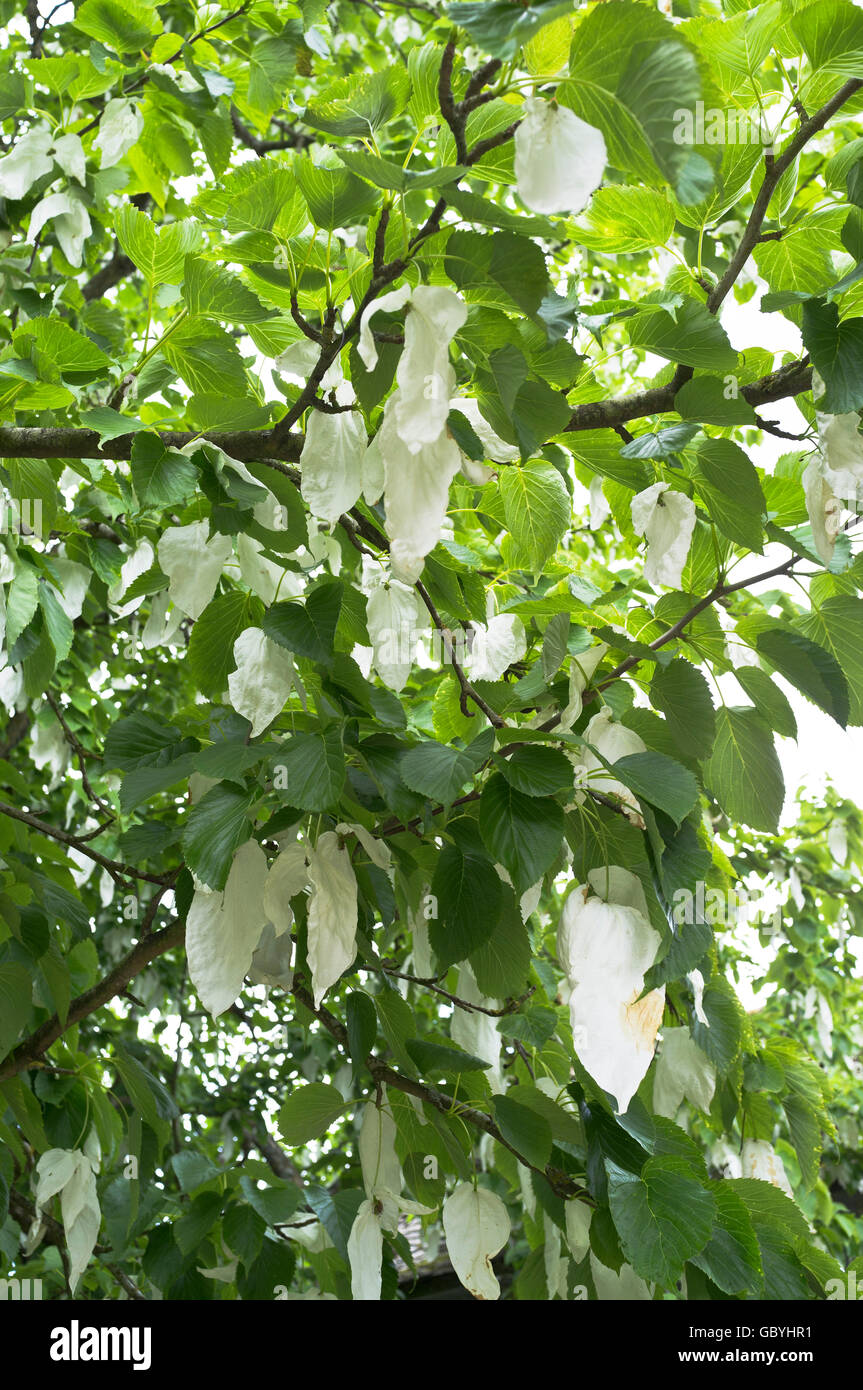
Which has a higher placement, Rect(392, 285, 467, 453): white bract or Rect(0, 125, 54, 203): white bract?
Rect(0, 125, 54, 203): white bract

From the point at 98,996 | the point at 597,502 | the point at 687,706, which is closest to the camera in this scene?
the point at 687,706

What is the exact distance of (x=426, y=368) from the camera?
0.50 metres

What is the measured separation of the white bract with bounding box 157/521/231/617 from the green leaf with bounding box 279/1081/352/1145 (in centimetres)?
39

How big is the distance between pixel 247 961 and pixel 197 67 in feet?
3.35

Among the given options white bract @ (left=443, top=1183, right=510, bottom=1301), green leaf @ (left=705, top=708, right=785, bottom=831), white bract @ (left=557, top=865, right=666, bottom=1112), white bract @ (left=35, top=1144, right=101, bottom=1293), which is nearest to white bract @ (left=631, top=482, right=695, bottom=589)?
green leaf @ (left=705, top=708, right=785, bottom=831)

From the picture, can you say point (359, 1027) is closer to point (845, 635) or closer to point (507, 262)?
point (845, 635)

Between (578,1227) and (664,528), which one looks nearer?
(664,528)

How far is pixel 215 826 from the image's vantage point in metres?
0.69

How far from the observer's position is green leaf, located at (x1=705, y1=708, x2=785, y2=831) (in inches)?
31.0

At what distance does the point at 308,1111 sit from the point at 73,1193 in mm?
233

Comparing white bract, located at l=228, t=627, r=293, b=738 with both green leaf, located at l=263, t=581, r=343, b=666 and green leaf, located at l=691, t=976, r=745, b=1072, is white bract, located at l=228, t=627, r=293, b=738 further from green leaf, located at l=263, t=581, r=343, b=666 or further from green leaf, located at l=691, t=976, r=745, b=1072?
green leaf, located at l=691, t=976, r=745, b=1072

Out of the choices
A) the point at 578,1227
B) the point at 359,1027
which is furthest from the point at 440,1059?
the point at 578,1227
